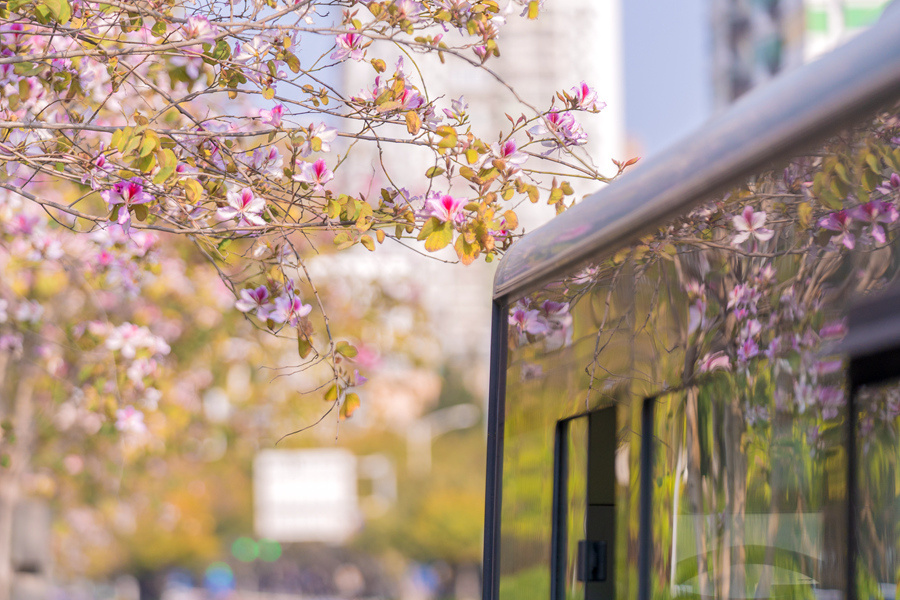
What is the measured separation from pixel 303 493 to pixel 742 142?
50.9m

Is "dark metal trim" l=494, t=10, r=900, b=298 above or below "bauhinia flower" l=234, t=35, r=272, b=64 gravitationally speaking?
below

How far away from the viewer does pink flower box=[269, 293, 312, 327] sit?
139 inches

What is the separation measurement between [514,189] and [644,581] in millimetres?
1530

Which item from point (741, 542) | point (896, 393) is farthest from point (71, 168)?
point (896, 393)

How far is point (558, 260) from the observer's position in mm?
2885

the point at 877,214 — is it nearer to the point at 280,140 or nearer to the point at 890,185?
the point at 890,185

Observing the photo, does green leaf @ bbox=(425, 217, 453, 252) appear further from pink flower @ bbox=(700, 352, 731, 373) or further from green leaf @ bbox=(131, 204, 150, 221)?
pink flower @ bbox=(700, 352, 731, 373)

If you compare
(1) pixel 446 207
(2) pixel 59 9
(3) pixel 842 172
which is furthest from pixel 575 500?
(2) pixel 59 9

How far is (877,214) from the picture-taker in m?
1.70

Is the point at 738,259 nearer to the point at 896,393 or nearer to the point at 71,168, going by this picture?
the point at 896,393

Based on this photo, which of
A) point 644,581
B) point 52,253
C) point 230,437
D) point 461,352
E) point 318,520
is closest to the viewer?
point 644,581

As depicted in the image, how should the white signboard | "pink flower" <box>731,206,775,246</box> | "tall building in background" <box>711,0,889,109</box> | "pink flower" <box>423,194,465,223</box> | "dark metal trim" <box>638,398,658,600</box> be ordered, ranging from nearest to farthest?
"pink flower" <box>731,206,775,246</box> → "dark metal trim" <box>638,398,658,600</box> → "pink flower" <box>423,194,465,223</box> → the white signboard → "tall building in background" <box>711,0,889,109</box>

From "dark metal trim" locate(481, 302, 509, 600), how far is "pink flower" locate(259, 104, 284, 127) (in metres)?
0.89

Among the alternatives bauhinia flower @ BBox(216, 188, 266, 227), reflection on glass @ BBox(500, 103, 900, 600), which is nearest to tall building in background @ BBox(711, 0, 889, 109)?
bauhinia flower @ BBox(216, 188, 266, 227)
